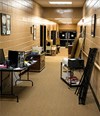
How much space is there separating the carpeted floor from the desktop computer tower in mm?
788

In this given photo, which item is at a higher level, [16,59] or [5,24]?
[5,24]

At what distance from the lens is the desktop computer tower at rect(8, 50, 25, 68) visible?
560 cm

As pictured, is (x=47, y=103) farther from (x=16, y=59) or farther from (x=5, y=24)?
(x=5, y=24)

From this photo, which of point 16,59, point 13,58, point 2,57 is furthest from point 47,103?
point 2,57

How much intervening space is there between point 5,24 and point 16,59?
1043 mm

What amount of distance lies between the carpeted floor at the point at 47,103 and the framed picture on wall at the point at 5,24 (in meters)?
1.61

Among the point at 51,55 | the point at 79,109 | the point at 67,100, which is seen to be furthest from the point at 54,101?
the point at 51,55

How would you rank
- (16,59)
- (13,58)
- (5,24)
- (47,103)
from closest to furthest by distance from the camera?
(47,103), (16,59), (13,58), (5,24)

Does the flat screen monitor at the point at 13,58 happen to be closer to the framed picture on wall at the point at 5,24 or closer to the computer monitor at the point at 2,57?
the computer monitor at the point at 2,57

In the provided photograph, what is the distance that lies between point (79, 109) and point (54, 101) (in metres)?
0.75

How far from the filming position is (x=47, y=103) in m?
5.17

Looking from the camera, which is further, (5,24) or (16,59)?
(5,24)

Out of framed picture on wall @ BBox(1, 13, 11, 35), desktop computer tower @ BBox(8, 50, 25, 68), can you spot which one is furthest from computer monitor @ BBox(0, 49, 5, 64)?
framed picture on wall @ BBox(1, 13, 11, 35)

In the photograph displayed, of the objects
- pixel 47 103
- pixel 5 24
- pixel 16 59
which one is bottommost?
pixel 47 103
